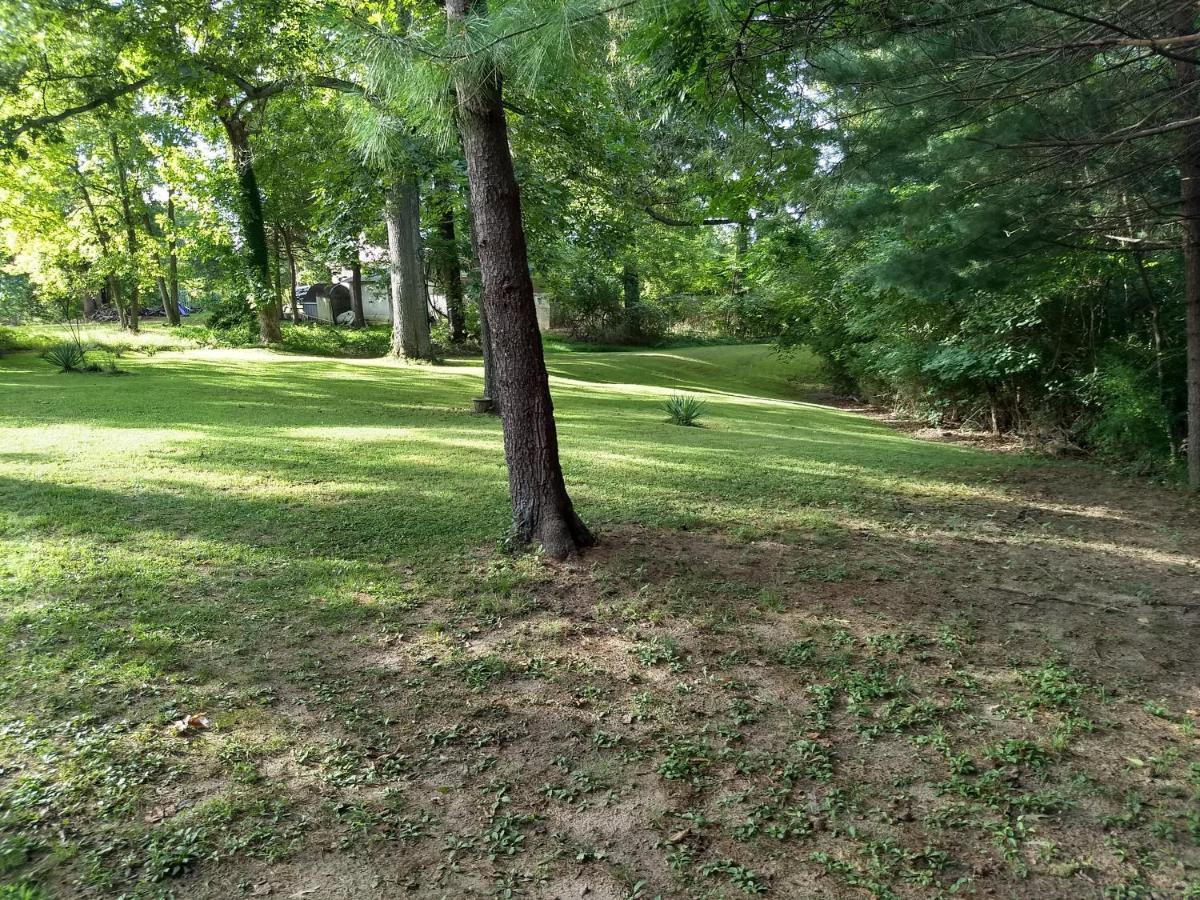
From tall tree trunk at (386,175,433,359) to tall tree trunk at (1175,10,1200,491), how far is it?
1200 centimetres

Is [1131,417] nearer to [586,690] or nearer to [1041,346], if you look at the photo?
[1041,346]

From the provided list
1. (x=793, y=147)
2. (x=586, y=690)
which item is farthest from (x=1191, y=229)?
(x=586, y=690)

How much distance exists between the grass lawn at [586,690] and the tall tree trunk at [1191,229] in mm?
1289

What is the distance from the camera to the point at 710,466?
25.0 ft

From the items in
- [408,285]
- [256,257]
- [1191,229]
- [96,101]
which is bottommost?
[1191,229]

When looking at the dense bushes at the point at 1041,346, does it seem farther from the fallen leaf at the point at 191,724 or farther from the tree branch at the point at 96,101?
the tree branch at the point at 96,101

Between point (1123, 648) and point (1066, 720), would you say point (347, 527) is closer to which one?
point (1066, 720)

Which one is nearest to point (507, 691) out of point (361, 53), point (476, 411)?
point (361, 53)

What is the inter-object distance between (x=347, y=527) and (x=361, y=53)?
9.76ft

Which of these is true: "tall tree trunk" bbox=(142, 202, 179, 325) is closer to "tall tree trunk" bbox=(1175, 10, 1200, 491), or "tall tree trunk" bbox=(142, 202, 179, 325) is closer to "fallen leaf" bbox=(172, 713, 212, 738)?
"fallen leaf" bbox=(172, 713, 212, 738)

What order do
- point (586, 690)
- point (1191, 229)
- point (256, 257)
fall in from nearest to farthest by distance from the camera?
1. point (586, 690)
2. point (1191, 229)
3. point (256, 257)

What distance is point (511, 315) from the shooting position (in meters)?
4.40

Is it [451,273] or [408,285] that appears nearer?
[408,285]

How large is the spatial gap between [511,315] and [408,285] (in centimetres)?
1260
